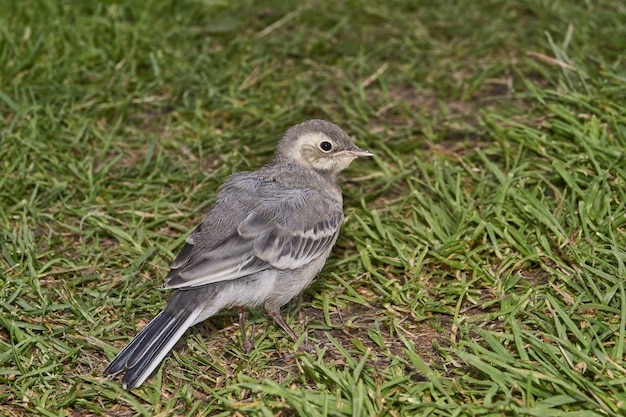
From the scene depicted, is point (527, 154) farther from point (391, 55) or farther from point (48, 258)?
point (48, 258)

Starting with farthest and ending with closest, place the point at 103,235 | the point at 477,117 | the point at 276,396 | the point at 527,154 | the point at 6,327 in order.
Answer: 1. the point at 477,117
2. the point at 527,154
3. the point at 103,235
4. the point at 6,327
5. the point at 276,396

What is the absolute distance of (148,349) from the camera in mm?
4812

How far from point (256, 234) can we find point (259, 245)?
3.3 inches

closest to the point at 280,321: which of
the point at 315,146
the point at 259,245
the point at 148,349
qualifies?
the point at 259,245

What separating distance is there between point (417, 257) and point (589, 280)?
117cm

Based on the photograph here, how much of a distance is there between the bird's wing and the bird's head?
334 millimetres

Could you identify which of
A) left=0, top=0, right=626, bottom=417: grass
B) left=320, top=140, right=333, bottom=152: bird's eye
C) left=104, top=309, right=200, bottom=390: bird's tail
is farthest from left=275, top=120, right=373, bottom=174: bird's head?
left=104, top=309, right=200, bottom=390: bird's tail

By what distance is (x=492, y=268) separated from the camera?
5812 mm

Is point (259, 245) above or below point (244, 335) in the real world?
above

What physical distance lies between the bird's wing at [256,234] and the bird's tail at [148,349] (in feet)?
0.68

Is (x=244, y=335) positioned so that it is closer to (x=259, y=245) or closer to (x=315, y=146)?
(x=259, y=245)

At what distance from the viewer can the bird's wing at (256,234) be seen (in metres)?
5.09

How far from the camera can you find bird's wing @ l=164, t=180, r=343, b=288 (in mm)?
5094

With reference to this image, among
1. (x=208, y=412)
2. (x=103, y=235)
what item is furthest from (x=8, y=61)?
(x=208, y=412)
